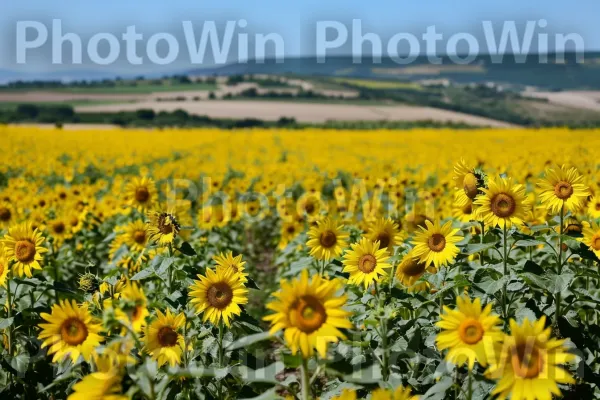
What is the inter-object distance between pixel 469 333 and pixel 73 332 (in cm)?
166

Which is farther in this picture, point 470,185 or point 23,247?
point 23,247

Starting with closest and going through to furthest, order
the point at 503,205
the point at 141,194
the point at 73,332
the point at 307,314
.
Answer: the point at 307,314 → the point at 73,332 → the point at 503,205 → the point at 141,194

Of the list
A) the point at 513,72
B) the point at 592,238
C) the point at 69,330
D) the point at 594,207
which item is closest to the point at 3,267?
the point at 69,330

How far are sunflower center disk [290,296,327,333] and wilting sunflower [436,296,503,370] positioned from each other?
0.44 metres

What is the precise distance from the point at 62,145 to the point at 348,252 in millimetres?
21161

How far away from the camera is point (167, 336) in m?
2.89

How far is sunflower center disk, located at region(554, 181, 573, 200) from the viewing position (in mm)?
3686

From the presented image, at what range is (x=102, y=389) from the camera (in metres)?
2.03

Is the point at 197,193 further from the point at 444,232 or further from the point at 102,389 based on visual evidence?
the point at 102,389

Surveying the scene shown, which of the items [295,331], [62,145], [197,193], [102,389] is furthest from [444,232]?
[62,145]

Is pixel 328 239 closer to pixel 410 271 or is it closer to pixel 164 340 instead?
pixel 410 271

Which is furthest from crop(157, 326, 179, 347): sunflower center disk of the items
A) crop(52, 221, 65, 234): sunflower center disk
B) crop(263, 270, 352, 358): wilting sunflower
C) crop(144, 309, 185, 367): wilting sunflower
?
crop(52, 221, 65, 234): sunflower center disk

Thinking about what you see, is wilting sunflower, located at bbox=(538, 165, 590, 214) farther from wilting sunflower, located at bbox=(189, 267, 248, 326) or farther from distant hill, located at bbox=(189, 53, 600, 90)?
distant hill, located at bbox=(189, 53, 600, 90)

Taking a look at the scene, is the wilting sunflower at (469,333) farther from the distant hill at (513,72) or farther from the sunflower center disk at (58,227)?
the distant hill at (513,72)
